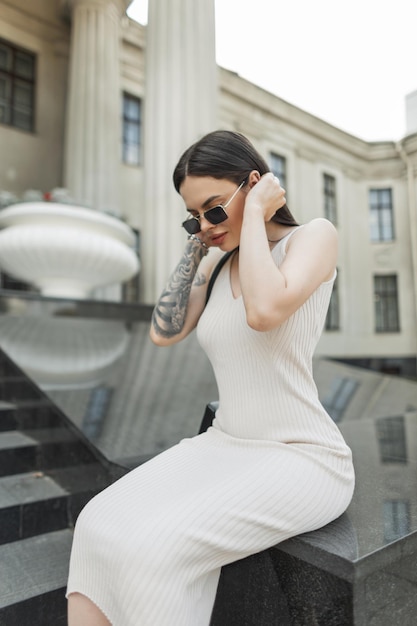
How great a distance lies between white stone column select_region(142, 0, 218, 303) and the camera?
5527 millimetres

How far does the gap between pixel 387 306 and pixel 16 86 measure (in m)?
7.90

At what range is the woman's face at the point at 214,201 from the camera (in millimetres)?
1174

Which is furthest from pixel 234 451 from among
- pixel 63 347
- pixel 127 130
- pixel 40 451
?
pixel 127 130

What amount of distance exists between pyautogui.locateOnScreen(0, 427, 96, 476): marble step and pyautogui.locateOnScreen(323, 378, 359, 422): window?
1577mm

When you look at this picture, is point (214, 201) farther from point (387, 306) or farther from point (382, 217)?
point (382, 217)

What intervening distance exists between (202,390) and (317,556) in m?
1.84

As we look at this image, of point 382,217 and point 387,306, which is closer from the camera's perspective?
point 387,306

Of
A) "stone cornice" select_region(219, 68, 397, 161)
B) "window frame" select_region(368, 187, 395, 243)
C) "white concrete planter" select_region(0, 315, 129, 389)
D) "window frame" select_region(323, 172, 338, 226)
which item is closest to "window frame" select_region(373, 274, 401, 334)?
"window frame" select_region(368, 187, 395, 243)

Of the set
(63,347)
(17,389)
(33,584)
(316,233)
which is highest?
(316,233)

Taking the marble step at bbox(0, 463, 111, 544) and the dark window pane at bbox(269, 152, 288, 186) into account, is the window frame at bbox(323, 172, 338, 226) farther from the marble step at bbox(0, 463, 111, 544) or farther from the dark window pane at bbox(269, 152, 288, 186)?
the marble step at bbox(0, 463, 111, 544)

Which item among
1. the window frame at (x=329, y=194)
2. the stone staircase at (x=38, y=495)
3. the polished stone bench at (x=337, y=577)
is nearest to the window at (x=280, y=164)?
the window frame at (x=329, y=194)

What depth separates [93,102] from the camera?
26.4ft

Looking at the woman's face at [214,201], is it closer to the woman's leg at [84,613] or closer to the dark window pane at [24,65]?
the woman's leg at [84,613]

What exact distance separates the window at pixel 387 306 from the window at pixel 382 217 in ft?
3.71
